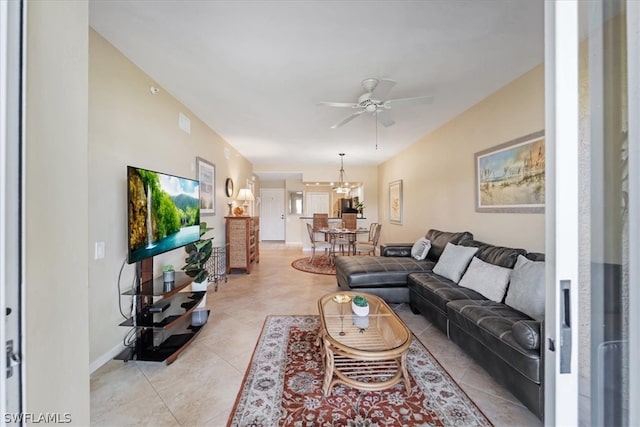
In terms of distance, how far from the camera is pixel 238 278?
15.3 feet

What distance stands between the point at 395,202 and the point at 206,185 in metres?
4.34

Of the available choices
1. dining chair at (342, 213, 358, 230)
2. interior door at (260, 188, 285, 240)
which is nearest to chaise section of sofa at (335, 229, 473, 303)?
dining chair at (342, 213, 358, 230)

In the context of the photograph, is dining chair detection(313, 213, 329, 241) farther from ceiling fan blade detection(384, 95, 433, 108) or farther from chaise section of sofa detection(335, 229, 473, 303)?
ceiling fan blade detection(384, 95, 433, 108)

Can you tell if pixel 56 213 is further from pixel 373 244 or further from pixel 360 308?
pixel 373 244

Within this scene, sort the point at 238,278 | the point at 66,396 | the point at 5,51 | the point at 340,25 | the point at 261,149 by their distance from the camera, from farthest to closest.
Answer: the point at 261,149, the point at 238,278, the point at 340,25, the point at 66,396, the point at 5,51

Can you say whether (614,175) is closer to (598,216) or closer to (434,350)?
(598,216)

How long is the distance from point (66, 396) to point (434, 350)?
2.46 metres

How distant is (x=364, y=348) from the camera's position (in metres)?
1.83

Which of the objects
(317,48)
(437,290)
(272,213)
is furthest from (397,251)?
(272,213)

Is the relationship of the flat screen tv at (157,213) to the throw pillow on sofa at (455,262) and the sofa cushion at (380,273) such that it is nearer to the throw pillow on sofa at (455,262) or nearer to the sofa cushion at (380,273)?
the sofa cushion at (380,273)

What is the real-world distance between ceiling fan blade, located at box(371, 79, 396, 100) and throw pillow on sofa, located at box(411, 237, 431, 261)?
7.23ft

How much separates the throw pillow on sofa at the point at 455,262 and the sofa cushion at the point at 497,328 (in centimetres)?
64

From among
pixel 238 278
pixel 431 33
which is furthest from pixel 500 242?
pixel 238 278

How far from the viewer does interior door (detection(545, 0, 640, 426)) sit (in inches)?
25.6
